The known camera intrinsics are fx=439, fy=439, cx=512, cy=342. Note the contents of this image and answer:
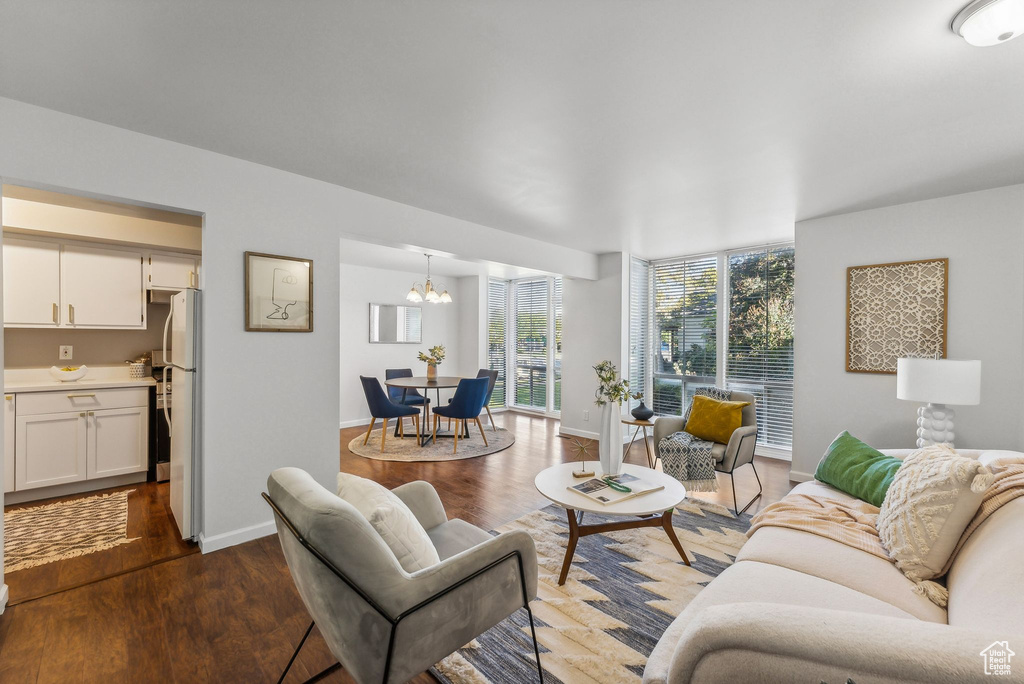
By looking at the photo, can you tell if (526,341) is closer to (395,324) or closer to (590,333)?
(590,333)

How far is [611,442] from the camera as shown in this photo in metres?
A: 2.70

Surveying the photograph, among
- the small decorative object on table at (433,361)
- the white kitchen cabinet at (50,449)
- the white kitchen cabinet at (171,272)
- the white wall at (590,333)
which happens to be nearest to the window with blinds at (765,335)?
the white wall at (590,333)

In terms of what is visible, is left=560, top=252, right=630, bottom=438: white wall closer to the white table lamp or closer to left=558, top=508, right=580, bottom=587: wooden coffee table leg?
the white table lamp

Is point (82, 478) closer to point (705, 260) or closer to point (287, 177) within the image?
point (287, 177)

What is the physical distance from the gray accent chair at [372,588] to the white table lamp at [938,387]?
9.55 ft

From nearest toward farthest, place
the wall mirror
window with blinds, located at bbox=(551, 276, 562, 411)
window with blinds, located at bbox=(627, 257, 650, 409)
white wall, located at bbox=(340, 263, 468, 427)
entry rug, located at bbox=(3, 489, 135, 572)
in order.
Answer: entry rug, located at bbox=(3, 489, 135, 572) → window with blinds, located at bbox=(627, 257, 650, 409) → white wall, located at bbox=(340, 263, 468, 427) → the wall mirror → window with blinds, located at bbox=(551, 276, 562, 411)

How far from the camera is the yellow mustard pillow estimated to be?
360 cm

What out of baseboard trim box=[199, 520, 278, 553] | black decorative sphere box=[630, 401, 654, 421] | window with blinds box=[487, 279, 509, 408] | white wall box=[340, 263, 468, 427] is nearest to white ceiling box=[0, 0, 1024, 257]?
black decorative sphere box=[630, 401, 654, 421]

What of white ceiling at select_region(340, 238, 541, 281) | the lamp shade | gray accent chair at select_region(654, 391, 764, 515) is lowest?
gray accent chair at select_region(654, 391, 764, 515)

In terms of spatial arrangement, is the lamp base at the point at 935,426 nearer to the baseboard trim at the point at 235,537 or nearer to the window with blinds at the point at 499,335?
the baseboard trim at the point at 235,537

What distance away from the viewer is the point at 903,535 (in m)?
1.68

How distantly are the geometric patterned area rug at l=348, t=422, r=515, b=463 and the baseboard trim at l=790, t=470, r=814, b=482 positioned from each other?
290 cm

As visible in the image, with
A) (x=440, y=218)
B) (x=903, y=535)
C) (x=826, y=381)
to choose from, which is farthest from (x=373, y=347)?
(x=903, y=535)

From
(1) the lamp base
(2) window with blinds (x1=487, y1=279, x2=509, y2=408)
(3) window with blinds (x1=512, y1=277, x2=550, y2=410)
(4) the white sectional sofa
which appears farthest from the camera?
(2) window with blinds (x1=487, y1=279, x2=509, y2=408)
